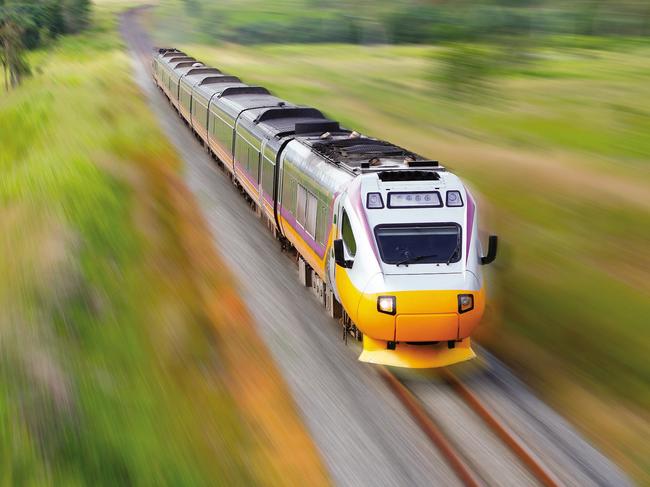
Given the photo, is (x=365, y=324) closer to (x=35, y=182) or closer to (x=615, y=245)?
(x=615, y=245)

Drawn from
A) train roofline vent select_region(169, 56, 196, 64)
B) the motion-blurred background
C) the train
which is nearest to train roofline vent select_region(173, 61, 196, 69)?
train roofline vent select_region(169, 56, 196, 64)

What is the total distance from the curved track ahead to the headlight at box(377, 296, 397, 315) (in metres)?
1.48

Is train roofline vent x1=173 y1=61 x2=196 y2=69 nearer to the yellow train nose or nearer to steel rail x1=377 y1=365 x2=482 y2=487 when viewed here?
steel rail x1=377 y1=365 x2=482 y2=487

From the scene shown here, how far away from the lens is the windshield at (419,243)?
41.3 ft

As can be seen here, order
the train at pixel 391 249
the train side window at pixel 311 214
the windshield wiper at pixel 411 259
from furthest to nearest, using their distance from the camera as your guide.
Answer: the train side window at pixel 311 214 → the windshield wiper at pixel 411 259 → the train at pixel 391 249

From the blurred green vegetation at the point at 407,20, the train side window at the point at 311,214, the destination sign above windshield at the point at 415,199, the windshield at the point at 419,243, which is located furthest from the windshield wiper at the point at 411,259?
the blurred green vegetation at the point at 407,20

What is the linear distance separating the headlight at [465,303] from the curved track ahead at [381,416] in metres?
1.49

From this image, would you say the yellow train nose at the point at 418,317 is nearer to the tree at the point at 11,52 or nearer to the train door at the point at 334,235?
the train door at the point at 334,235

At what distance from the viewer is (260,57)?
257 ft

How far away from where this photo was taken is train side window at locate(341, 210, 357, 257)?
42.5ft

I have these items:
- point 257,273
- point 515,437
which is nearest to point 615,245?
point 257,273

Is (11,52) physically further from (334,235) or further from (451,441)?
(451,441)

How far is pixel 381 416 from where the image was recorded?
1207cm

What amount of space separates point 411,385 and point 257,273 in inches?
248
